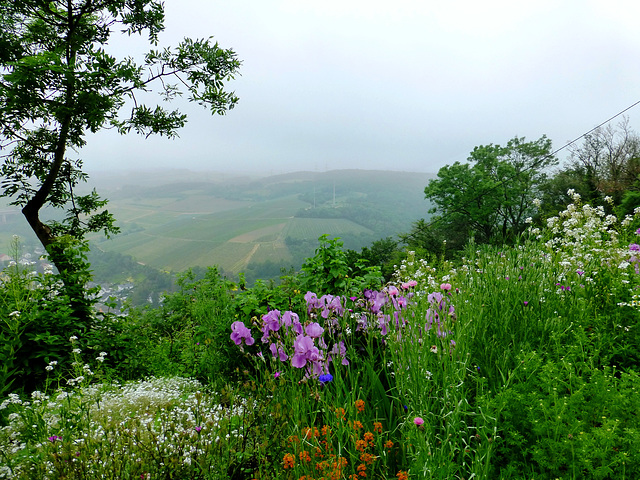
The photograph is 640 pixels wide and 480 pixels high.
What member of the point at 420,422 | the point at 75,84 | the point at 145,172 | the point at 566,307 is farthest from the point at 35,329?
the point at 145,172

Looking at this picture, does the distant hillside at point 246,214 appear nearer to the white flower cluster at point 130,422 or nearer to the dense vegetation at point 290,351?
the dense vegetation at point 290,351

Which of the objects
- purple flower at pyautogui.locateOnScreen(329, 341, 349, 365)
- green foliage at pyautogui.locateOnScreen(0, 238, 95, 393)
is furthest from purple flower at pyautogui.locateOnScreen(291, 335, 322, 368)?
green foliage at pyautogui.locateOnScreen(0, 238, 95, 393)

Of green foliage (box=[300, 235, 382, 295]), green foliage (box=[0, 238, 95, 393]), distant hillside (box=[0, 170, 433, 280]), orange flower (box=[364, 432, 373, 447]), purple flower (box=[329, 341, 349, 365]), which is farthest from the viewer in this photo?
distant hillside (box=[0, 170, 433, 280])

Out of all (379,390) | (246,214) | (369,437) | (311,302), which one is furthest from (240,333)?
(246,214)

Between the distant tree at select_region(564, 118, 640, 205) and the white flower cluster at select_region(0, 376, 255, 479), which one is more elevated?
the distant tree at select_region(564, 118, 640, 205)

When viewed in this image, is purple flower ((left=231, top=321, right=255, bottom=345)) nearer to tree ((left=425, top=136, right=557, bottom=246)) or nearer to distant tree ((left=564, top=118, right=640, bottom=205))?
distant tree ((left=564, top=118, right=640, bottom=205))

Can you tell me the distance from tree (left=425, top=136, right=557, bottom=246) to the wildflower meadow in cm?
2795

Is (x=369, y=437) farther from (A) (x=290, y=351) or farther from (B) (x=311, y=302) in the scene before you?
(B) (x=311, y=302)

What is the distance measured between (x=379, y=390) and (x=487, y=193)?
31.3 m

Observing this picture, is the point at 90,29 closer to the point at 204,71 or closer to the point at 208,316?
the point at 204,71

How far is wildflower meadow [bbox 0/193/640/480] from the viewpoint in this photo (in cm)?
144

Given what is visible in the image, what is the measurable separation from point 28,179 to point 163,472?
5.67 m

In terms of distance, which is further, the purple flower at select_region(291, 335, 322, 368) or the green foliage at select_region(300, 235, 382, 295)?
the green foliage at select_region(300, 235, 382, 295)

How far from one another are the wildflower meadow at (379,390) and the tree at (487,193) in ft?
91.7
